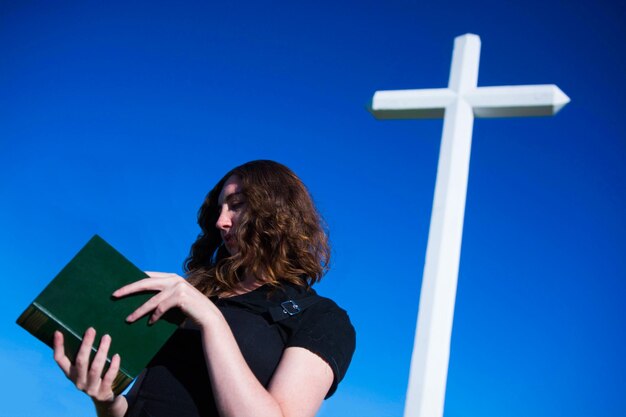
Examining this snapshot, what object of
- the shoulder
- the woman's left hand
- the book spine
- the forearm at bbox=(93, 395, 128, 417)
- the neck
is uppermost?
the neck

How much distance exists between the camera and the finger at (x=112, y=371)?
254 centimetres

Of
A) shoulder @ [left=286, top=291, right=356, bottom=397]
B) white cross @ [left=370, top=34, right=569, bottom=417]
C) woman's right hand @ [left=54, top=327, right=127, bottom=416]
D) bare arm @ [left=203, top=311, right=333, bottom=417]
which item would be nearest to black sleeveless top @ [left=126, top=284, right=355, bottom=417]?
shoulder @ [left=286, top=291, right=356, bottom=397]

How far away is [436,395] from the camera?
189cm

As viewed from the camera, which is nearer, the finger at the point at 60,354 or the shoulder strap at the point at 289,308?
the finger at the point at 60,354

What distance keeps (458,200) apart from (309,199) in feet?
5.54

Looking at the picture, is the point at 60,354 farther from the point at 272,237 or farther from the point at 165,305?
the point at 272,237

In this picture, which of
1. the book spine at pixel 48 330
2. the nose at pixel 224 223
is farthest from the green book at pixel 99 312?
the nose at pixel 224 223

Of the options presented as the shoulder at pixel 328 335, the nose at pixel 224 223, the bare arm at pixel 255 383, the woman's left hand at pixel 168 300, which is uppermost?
the nose at pixel 224 223

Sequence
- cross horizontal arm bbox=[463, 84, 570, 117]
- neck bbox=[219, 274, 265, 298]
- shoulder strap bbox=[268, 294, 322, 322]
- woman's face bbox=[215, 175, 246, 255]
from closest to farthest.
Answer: cross horizontal arm bbox=[463, 84, 570, 117] < shoulder strap bbox=[268, 294, 322, 322] < neck bbox=[219, 274, 265, 298] < woman's face bbox=[215, 175, 246, 255]

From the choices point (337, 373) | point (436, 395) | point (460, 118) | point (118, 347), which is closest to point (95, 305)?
point (118, 347)

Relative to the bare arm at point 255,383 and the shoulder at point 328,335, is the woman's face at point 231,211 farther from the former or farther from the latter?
the bare arm at point 255,383

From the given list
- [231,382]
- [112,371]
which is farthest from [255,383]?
[112,371]

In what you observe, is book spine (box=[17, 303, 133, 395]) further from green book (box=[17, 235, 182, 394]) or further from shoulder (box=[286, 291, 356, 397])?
shoulder (box=[286, 291, 356, 397])

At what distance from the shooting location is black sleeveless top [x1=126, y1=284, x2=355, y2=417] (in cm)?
276
